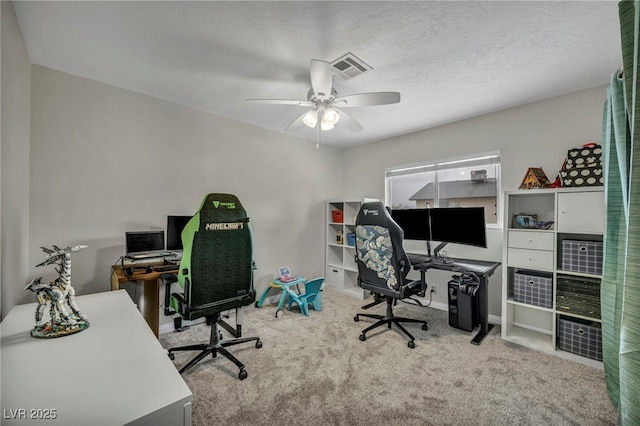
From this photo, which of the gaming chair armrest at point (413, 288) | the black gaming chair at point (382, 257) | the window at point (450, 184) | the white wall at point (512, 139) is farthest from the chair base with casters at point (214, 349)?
the window at point (450, 184)

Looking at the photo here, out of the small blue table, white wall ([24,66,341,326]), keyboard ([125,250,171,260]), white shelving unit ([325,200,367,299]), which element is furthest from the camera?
white shelving unit ([325,200,367,299])

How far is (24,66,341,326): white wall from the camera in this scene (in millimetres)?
2188

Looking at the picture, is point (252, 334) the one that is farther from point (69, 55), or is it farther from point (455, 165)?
point (455, 165)

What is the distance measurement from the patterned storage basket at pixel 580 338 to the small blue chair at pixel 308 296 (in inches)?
92.6

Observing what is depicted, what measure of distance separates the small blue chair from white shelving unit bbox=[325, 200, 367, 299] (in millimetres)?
795

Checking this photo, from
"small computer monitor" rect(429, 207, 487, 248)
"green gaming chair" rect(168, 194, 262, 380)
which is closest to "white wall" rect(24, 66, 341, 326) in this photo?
"green gaming chair" rect(168, 194, 262, 380)

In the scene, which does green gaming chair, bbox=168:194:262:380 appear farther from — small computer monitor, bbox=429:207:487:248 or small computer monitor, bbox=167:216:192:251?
small computer monitor, bbox=429:207:487:248

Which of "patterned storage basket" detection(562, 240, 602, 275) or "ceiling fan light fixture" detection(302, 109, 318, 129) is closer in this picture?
"patterned storage basket" detection(562, 240, 602, 275)

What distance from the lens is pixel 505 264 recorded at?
255 centimetres

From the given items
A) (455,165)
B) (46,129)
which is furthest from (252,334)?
(455,165)

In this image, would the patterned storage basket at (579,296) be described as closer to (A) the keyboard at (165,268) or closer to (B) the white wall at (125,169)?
(B) the white wall at (125,169)

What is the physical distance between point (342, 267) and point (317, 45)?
3.09 m

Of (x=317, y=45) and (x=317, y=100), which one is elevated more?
(x=317, y=45)

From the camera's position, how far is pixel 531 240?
2.41m
